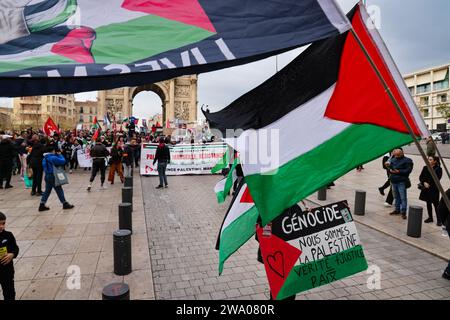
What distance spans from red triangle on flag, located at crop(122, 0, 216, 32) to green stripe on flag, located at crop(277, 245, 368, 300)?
230 centimetres

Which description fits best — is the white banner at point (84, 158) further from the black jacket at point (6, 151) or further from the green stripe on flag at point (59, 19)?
the green stripe on flag at point (59, 19)

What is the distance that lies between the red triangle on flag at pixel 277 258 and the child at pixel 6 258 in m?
2.80

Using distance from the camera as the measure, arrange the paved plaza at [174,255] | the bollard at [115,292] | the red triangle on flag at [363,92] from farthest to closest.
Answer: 1. the paved plaza at [174,255]
2. the bollard at [115,292]
3. the red triangle on flag at [363,92]

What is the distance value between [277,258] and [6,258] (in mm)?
2928

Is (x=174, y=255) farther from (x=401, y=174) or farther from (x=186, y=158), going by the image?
(x=186, y=158)

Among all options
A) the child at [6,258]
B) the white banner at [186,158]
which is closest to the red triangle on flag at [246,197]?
the child at [6,258]

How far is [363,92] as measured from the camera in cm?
231

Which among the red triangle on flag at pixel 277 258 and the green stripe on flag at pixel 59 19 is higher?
the green stripe on flag at pixel 59 19

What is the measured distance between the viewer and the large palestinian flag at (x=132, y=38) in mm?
1508

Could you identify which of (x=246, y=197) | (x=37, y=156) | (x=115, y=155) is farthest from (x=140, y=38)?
Result: (x=115, y=155)

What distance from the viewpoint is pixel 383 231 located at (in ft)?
22.8

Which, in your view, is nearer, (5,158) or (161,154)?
(5,158)

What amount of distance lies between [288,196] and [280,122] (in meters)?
0.61

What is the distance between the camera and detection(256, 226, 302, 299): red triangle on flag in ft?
9.43
